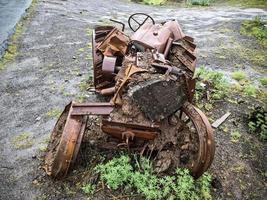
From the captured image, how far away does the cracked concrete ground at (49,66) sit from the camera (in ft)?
16.0

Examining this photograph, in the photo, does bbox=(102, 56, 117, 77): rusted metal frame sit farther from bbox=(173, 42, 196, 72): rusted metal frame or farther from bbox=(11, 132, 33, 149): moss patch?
bbox=(11, 132, 33, 149): moss patch

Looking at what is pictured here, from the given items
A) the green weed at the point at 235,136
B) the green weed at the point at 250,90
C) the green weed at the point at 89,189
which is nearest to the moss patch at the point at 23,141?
the green weed at the point at 89,189

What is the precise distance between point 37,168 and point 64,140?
72 centimetres

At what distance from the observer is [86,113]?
4.41 m

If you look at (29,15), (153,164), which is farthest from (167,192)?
(29,15)

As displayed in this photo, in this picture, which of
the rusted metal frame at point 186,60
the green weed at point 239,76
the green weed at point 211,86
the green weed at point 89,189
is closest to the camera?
the green weed at point 89,189

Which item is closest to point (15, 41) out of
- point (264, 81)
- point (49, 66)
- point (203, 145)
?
point (49, 66)

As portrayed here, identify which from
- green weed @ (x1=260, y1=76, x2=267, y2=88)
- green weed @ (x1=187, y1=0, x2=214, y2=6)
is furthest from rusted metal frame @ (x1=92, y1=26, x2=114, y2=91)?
green weed @ (x1=187, y1=0, x2=214, y2=6)

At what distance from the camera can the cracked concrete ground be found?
4.88 m

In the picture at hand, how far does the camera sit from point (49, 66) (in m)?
7.82

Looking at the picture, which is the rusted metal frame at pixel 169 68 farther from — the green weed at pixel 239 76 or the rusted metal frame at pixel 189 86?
the green weed at pixel 239 76

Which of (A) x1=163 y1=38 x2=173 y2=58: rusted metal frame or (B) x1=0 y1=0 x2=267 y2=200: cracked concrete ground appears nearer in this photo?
(B) x1=0 y1=0 x2=267 y2=200: cracked concrete ground

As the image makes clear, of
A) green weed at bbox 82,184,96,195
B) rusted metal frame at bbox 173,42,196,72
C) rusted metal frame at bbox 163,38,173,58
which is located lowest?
green weed at bbox 82,184,96,195

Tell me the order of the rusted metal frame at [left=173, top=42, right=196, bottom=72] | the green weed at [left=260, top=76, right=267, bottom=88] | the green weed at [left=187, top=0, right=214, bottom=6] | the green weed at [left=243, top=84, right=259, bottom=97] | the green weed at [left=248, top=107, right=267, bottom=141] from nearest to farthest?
the rusted metal frame at [left=173, top=42, right=196, bottom=72] < the green weed at [left=248, top=107, right=267, bottom=141] < the green weed at [left=243, top=84, right=259, bottom=97] < the green weed at [left=260, top=76, right=267, bottom=88] < the green weed at [left=187, top=0, right=214, bottom=6]
